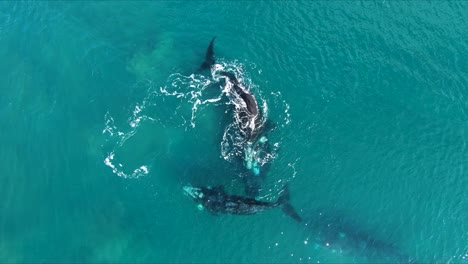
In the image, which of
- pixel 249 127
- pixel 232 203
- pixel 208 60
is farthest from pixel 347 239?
pixel 208 60

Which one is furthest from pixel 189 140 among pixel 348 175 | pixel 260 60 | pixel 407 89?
pixel 407 89

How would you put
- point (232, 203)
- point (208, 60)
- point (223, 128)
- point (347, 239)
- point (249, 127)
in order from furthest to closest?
point (208, 60) < point (223, 128) < point (249, 127) < point (232, 203) < point (347, 239)

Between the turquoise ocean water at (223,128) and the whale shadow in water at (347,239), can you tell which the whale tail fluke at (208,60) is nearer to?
the turquoise ocean water at (223,128)

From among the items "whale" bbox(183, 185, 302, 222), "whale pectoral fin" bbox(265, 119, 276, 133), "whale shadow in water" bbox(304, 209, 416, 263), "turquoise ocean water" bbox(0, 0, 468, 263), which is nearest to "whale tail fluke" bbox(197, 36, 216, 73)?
"turquoise ocean water" bbox(0, 0, 468, 263)

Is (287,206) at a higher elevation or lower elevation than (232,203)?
lower

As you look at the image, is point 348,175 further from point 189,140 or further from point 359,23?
point 359,23

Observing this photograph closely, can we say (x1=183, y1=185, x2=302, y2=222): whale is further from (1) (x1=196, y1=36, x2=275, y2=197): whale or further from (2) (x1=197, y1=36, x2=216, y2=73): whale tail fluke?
(2) (x1=197, y1=36, x2=216, y2=73): whale tail fluke

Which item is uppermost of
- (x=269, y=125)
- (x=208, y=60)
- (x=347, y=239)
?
(x=208, y=60)

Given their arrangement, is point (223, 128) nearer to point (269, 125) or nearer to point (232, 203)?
point (269, 125)
